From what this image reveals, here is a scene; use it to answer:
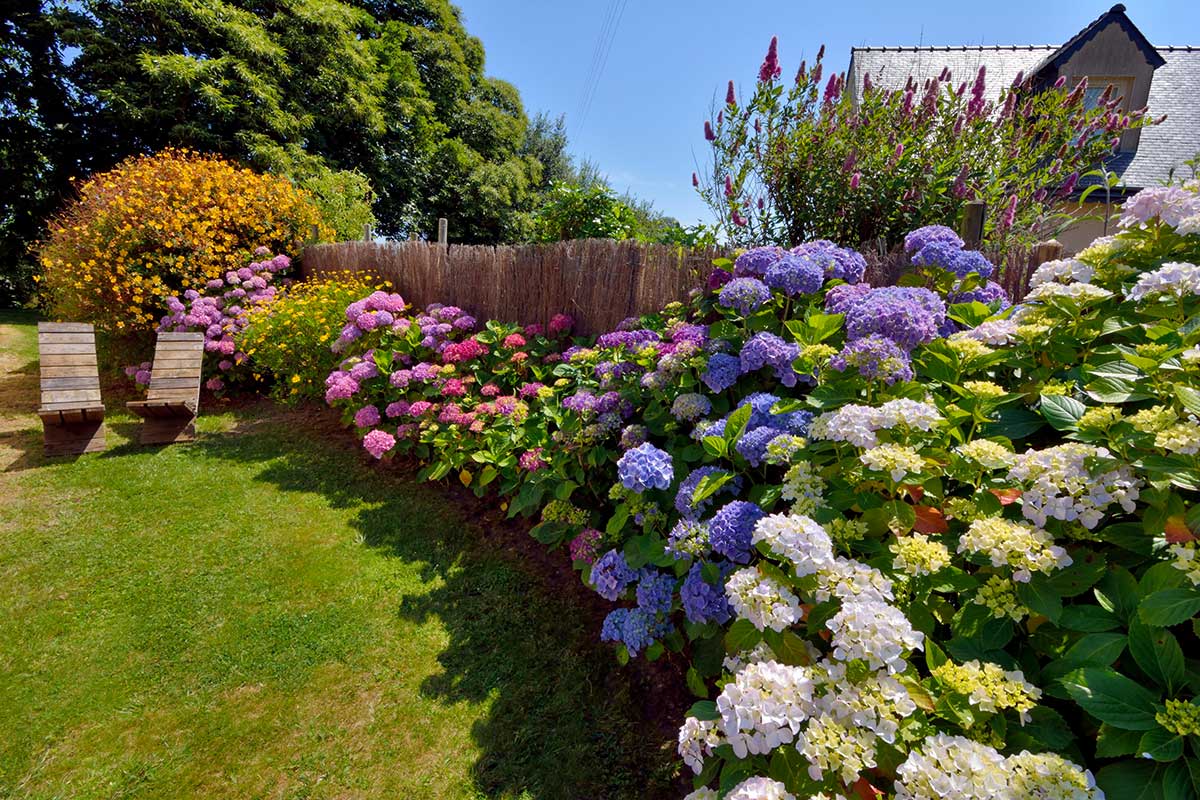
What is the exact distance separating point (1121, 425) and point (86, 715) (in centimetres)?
384

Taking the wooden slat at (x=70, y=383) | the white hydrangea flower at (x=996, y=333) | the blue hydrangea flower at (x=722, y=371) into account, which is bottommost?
the wooden slat at (x=70, y=383)

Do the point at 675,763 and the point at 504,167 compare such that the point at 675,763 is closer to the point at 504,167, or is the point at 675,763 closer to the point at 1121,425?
the point at 1121,425

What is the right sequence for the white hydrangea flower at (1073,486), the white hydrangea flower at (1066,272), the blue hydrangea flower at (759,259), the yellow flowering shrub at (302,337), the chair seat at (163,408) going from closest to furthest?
the white hydrangea flower at (1073,486) < the white hydrangea flower at (1066,272) < the blue hydrangea flower at (759,259) < the chair seat at (163,408) < the yellow flowering shrub at (302,337)

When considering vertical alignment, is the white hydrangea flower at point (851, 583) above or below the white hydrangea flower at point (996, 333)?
below

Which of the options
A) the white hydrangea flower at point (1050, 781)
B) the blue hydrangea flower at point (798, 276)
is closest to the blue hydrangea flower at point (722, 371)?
the blue hydrangea flower at point (798, 276)

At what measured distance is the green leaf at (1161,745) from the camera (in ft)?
2.84

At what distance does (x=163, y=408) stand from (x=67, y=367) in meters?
0.99

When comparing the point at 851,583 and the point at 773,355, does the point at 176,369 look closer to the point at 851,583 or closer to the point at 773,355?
the point at 773,355

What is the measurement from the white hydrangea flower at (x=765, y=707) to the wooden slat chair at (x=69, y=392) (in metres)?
6.22

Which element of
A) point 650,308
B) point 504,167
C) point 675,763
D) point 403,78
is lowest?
point 675,763

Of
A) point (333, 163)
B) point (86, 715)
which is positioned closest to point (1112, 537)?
point (86, 715)

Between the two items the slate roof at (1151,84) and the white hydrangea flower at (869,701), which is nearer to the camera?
the white hydrangea flower at (869,701)

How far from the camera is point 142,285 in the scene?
655cm

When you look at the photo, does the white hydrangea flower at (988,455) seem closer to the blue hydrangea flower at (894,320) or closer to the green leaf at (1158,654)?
the green leaf at (1158,654)
